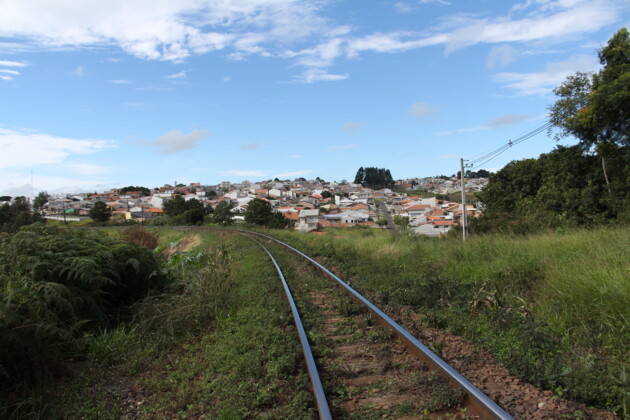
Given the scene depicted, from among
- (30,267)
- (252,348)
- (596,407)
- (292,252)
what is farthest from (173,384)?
(292,252)

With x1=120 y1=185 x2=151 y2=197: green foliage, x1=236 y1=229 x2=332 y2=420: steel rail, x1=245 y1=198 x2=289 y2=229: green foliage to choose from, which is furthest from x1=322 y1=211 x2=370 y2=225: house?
x1=120 y1=185 x2=151 y2=197: green foliage

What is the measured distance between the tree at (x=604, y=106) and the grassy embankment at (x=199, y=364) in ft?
57.1

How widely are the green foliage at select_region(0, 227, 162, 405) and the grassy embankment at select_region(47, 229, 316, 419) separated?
0.37 m

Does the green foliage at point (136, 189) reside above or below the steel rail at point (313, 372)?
above

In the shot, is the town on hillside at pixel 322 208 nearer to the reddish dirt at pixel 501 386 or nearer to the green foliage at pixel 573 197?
the green foliage at pixel 573 197

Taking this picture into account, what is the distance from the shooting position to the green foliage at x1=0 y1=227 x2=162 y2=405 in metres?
4.21

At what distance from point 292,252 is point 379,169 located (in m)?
186

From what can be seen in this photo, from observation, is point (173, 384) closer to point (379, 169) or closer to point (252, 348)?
point (252, 348)

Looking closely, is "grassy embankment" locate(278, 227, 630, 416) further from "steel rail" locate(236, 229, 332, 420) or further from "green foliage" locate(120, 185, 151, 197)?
"green foliage" locate(120, 185, 151, 197)

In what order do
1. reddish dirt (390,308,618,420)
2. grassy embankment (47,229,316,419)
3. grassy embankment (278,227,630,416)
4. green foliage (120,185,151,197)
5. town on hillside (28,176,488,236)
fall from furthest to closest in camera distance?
1. green foliage (120,185,151,197)
2. town on hillside (28,176,488,236)
3. grassy embankment (47,229,316,419)
4. grassy embankment (278,227,630,416)
5. reddish dirt (390,308,618,420)

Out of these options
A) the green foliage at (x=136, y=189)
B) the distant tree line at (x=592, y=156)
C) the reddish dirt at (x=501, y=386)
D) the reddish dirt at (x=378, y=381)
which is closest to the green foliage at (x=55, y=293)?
the reddish dirt at (x=378, y=381)

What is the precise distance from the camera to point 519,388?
3.51 meters

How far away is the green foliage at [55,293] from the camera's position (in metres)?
4.21

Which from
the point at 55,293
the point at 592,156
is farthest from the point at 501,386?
the point at 592,156
